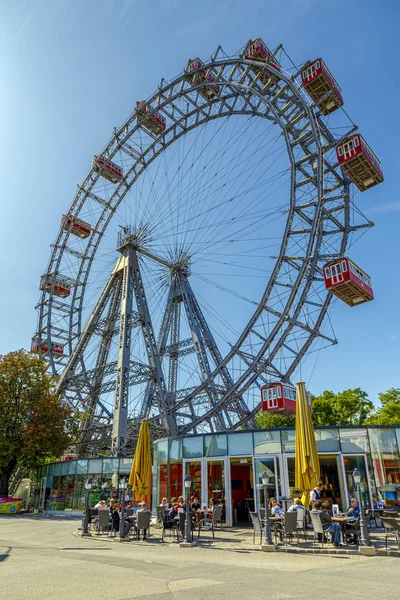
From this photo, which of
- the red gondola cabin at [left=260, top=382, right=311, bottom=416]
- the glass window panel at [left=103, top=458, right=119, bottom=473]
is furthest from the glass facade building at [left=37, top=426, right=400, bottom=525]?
the red gondola cabin at [left=260, top=382, right=311, bottom=416]

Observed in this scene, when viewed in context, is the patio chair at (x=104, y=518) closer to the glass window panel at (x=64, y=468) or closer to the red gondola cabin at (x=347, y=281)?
the glass window panel at (x=64, y=468)

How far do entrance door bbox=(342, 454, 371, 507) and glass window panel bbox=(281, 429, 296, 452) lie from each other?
1688 mm

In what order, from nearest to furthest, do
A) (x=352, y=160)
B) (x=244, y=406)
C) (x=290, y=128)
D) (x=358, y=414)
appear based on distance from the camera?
(x=352, y=160) < (x=290, y=128) < (x=244, y=406) < (x=358, y=414)

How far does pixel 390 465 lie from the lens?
569 inches

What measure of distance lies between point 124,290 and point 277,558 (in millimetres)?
21363

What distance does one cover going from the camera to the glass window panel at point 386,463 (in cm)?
1436

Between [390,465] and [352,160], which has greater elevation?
[352,160]

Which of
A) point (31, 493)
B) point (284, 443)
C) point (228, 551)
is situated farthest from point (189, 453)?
point (31, 493)

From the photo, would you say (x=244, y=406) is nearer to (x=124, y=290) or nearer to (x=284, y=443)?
(x=124, y=290)

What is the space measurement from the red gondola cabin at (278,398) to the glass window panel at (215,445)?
612 centimetres

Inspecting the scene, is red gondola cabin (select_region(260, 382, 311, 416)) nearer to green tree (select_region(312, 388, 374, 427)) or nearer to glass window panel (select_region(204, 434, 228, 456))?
glass window panel (select_region(204, 434, 228, 456))

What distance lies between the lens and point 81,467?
23516 millimetres

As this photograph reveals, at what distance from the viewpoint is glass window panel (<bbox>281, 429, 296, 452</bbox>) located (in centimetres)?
1557

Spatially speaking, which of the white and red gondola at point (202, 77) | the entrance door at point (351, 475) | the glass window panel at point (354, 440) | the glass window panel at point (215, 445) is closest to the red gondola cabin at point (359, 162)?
the white and red gondola at point (202, 77)
